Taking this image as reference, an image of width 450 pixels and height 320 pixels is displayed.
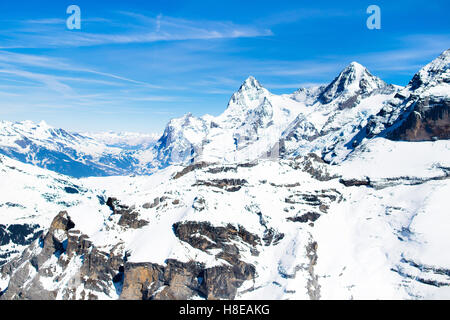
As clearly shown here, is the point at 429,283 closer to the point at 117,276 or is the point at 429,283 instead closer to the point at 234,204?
the point at 234,204

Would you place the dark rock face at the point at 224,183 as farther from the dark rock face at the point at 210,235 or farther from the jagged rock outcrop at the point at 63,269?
the jagged rock outcrop at the point at 63,269

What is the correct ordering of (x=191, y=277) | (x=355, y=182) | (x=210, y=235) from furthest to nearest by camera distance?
(x=355, y=182), (x=210, y=235), (x=191, y=277)

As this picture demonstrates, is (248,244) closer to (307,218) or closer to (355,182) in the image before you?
(307,218)

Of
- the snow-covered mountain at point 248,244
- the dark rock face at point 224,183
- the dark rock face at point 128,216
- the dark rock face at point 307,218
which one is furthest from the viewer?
the dark rock face at point 224,183

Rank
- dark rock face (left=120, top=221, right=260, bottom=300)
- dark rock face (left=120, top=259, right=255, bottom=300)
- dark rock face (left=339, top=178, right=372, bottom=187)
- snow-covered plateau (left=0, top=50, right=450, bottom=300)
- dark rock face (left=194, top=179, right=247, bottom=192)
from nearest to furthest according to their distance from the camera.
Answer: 1. dark rock face (left=120, top=259, right=255, bottom=300)
2. dark rock face (left=120, top=221, right=260, bottom=300)
3. snow-covered plateau (left=0, top=50, right=450, bottom=300)
4. dark rock face (left=194, top=179, right=247, bottom=192)
5. dark rock face (left=339, top=178, right=372, bottom=187)

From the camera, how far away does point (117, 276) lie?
140m

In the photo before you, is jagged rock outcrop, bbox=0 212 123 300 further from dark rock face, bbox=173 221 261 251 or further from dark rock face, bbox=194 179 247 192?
dark rock face, bbox=194 179 247 192

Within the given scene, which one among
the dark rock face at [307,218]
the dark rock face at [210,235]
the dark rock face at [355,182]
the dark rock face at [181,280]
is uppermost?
the dark rock face at [355,182]

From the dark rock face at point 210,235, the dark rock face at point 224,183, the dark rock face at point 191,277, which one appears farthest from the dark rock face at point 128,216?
the dark rock face at point 224,183

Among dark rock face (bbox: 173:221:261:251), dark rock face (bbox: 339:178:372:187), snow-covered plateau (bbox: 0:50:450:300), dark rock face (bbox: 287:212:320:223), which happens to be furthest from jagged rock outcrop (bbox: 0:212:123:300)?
dark rock face (bbox: 339:178:372:187)

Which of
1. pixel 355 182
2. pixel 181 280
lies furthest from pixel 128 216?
pixel 355 182
